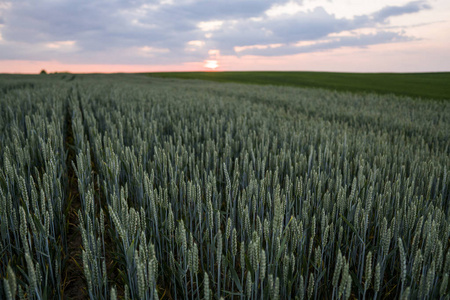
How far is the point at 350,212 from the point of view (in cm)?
178

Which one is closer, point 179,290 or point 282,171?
point 179,290

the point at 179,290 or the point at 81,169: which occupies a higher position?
the point at 81,169

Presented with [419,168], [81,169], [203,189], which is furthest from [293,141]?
[81,169]

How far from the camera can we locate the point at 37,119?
3.72 m

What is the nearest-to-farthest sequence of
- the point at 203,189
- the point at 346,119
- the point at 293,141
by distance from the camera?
the point at 203,189 < the point at 293,141 < the point at 346,119

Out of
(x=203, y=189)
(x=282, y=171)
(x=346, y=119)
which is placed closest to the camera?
(x=203, y=189)

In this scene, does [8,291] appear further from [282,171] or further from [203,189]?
[282,171]

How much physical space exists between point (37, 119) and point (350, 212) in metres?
3.86

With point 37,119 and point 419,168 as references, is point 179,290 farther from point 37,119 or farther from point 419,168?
point 37,119

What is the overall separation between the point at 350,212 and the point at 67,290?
1.82 metres

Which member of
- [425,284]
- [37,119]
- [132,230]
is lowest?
[425,284]

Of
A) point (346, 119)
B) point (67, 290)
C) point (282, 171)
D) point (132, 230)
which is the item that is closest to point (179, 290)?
point (132, 230)

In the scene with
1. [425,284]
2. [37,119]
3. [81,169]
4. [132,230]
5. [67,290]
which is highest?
[37,119]

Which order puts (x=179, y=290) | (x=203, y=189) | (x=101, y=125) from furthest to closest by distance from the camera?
(x=101, y=125), (x=203, y=189), (x=179, y=290)
